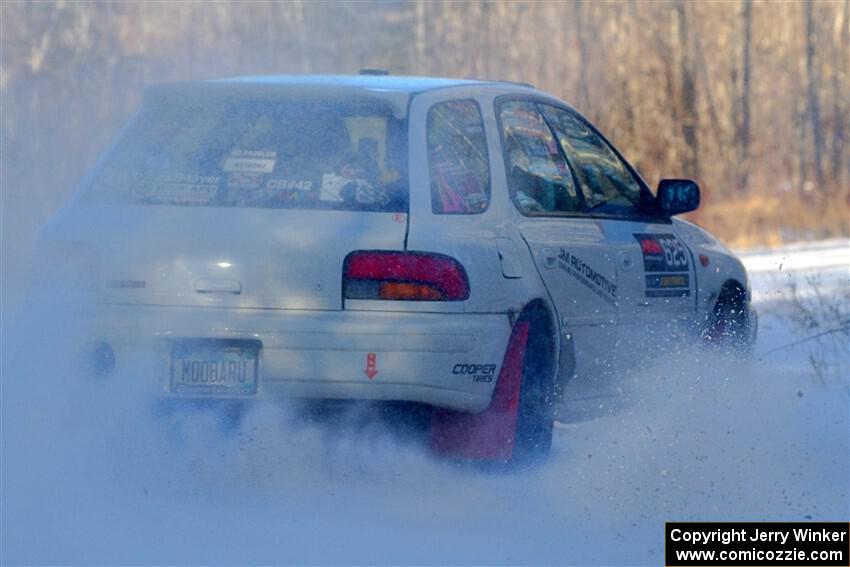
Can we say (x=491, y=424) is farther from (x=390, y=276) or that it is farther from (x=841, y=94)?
(x=841, y=94)

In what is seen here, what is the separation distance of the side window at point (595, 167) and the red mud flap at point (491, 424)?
4.25ft

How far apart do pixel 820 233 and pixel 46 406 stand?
784 inches

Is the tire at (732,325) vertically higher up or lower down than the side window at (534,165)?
lower down

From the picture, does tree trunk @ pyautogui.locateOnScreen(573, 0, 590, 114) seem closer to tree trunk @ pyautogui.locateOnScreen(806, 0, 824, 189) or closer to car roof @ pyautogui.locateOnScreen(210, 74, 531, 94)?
tree trunk @ pyautogui.locateOnScreen(806, 0, 824, 189)

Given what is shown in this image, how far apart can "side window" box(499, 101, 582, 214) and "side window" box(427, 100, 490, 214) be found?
0.53 feet

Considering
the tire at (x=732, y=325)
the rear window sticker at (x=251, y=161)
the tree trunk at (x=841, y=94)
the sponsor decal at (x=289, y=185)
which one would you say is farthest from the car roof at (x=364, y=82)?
the tree trunk at (x=841, y=94)

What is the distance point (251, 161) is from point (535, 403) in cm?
149

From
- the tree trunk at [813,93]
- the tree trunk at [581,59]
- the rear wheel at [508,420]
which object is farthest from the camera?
the tree trunk at [813,93]

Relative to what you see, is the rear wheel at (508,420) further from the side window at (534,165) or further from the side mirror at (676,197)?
the side mirror at (676,197)

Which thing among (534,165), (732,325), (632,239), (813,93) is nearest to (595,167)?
(632,239)

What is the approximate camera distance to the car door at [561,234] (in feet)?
22.0

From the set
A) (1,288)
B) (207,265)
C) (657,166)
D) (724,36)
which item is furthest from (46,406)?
(724,36)

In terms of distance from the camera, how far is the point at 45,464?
648cm

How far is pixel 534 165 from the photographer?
7.02 metres
